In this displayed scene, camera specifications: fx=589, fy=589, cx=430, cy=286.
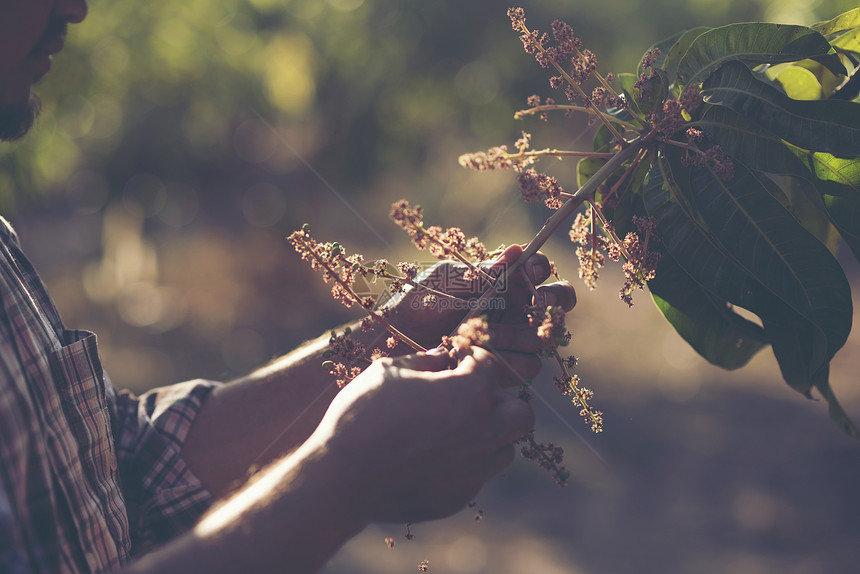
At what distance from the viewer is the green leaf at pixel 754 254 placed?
3.51 ft

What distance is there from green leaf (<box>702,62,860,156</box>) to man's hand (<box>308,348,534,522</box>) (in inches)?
26.4

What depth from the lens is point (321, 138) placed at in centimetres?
771

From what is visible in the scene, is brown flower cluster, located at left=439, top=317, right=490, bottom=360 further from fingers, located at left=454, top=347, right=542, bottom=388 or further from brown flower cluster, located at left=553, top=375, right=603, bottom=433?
brown flower cluster, located at left=553, top=375, right=603, bottom=433

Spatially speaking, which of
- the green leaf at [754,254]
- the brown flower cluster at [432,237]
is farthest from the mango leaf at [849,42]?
the brown flower cluster at [432,237]

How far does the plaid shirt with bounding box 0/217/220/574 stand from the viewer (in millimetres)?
967

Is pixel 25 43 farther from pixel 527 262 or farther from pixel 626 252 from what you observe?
pixel 626 252

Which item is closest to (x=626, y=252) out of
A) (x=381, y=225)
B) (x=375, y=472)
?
(x=375, y=472)

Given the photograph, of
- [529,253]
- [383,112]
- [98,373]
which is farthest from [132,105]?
[529,253]

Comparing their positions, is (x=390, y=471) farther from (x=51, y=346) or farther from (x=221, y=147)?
(x=221, y=147)

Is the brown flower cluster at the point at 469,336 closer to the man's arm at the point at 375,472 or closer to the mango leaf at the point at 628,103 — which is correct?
the man's arm at the point at 375,472

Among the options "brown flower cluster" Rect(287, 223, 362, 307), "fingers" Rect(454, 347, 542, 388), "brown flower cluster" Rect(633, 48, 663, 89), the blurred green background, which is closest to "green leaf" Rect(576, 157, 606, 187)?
"brown flower cluster" Rect(633, 48, 663, 89)

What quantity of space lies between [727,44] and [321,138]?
7.04 m

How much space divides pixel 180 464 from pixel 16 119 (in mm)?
926

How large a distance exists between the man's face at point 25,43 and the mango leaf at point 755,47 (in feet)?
4.30
